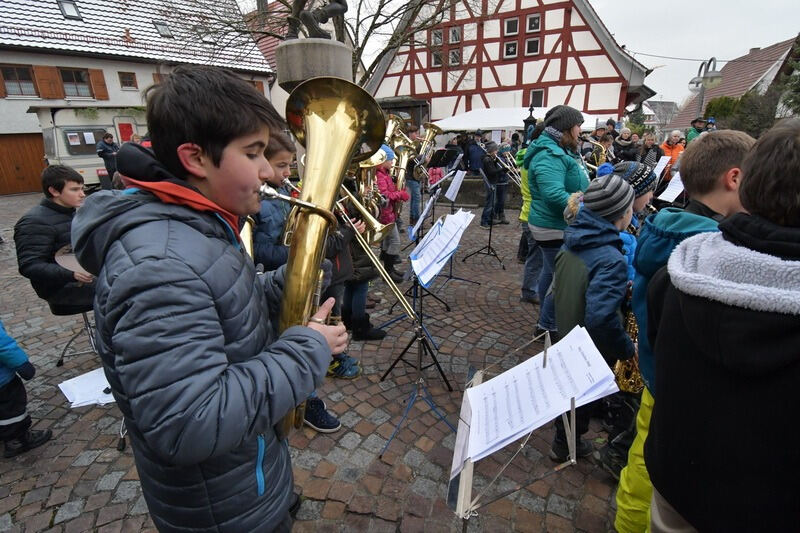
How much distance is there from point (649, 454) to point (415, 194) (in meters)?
8.12

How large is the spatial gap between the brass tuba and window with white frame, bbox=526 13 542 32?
22.3m

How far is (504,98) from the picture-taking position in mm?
21453

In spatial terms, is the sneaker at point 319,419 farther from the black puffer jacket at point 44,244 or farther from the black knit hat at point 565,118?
the black knit hat at point 565,118

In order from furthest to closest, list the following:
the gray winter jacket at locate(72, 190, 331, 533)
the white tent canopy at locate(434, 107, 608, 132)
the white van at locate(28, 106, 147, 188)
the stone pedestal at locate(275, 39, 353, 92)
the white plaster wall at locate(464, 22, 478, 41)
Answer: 1. the white plaster wall at locate(464, 22, 478, 41)
2. the white tent canopy at locate(434, 107, 608, 132)
3. the white van at locate(28, 106, 147, 188)
4. the stone pedestal at locate(275, 39, 353, 92)
5. the gray winter jacket at locate(72, 190, 331, 533)

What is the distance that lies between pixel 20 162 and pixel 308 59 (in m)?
20.2

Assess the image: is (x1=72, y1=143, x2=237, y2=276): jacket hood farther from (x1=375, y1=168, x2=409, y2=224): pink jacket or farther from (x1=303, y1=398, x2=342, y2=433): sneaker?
(x1=375, y1=168, x2=409, y2=224): pink jacket

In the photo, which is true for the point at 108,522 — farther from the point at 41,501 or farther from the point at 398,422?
the point at 398,422

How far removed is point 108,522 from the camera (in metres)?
2.23

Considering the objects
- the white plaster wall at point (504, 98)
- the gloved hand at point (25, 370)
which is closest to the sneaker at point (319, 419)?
the gloved hand at point (25, 370)

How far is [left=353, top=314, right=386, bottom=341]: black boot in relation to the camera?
412 centimetres

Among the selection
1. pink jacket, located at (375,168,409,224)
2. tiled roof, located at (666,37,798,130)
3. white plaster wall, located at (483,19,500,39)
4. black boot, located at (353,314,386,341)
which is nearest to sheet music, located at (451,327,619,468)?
black boot, located at (353,314,386,341)

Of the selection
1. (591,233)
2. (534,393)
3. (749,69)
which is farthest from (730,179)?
(749,69)

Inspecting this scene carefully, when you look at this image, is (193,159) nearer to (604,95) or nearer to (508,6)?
(604,95)

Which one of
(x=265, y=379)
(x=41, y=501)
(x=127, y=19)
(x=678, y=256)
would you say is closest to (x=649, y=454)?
(x=678, y=256)
